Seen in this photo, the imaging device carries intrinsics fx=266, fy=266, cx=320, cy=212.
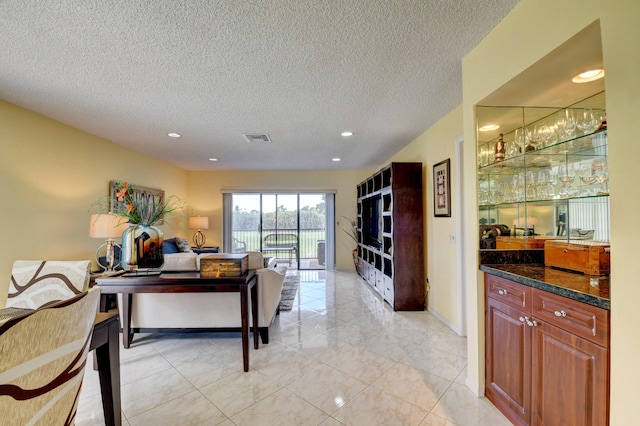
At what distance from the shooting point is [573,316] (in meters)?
1.21

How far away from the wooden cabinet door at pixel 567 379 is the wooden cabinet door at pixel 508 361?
6cm

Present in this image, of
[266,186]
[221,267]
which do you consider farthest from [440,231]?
[266,186]

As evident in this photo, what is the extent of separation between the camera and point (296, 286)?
16.6 ft

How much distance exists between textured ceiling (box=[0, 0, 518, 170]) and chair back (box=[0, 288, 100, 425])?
62.0 inches

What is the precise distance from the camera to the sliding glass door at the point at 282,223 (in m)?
6.74

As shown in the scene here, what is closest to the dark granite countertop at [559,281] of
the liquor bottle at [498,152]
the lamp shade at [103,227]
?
the liquor bottle at [498,152]

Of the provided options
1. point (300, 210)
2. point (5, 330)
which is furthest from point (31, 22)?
point (300, 210)

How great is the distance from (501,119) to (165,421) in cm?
310

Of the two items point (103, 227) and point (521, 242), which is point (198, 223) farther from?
point (521, 242)

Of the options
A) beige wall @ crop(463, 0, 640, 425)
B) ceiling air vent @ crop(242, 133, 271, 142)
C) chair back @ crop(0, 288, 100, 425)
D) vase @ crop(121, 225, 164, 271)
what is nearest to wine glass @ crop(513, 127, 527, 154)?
beige wall @ crop(463, 0, 640, 425)

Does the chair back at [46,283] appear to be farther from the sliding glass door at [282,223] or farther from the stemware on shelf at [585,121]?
the sliding glass door at [282,223]

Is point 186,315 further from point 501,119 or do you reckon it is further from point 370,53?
point 501,119

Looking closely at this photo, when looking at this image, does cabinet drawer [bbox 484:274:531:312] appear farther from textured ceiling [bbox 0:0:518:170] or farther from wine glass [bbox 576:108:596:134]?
textured ceiling [bbox 0:0:518:170]

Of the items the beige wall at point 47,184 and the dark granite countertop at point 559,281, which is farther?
the beige wall at point 47,184
